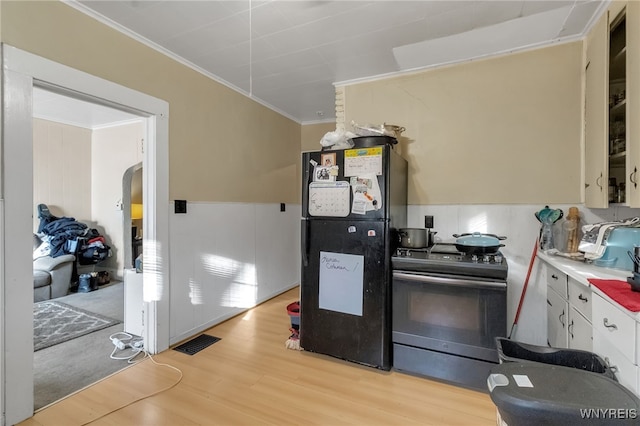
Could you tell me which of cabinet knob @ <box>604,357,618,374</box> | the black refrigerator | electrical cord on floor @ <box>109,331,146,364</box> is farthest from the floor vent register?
cabinet knob @ <box>604,357,618,374</box>

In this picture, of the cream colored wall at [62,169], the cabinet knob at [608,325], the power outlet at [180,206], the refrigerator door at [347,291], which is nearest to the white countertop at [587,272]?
the cabinet knob at [608,325]

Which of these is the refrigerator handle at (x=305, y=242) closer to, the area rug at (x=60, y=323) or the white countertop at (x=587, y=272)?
the white countertop at (x=587, y=272)

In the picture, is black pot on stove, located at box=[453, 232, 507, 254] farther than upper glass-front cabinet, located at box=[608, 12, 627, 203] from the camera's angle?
Yes

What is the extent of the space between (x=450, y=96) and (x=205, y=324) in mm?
3173

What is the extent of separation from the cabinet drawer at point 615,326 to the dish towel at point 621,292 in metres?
0.06

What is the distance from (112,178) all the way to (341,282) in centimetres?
455

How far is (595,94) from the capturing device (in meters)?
2.03

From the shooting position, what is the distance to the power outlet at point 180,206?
8.54ft

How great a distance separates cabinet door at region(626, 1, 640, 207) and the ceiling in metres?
0.49

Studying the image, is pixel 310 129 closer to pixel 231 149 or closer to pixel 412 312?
pixel 231 149

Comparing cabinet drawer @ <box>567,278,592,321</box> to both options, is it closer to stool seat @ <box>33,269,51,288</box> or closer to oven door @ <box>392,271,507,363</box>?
oven door @ <box>392,271,507,363</box>

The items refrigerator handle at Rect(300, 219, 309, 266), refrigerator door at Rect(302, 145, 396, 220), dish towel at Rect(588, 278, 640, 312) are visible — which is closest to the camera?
dish towel at Rect(588, 278, 640, 312)

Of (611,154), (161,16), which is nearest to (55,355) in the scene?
(161,16)

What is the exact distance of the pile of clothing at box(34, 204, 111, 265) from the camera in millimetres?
4235
